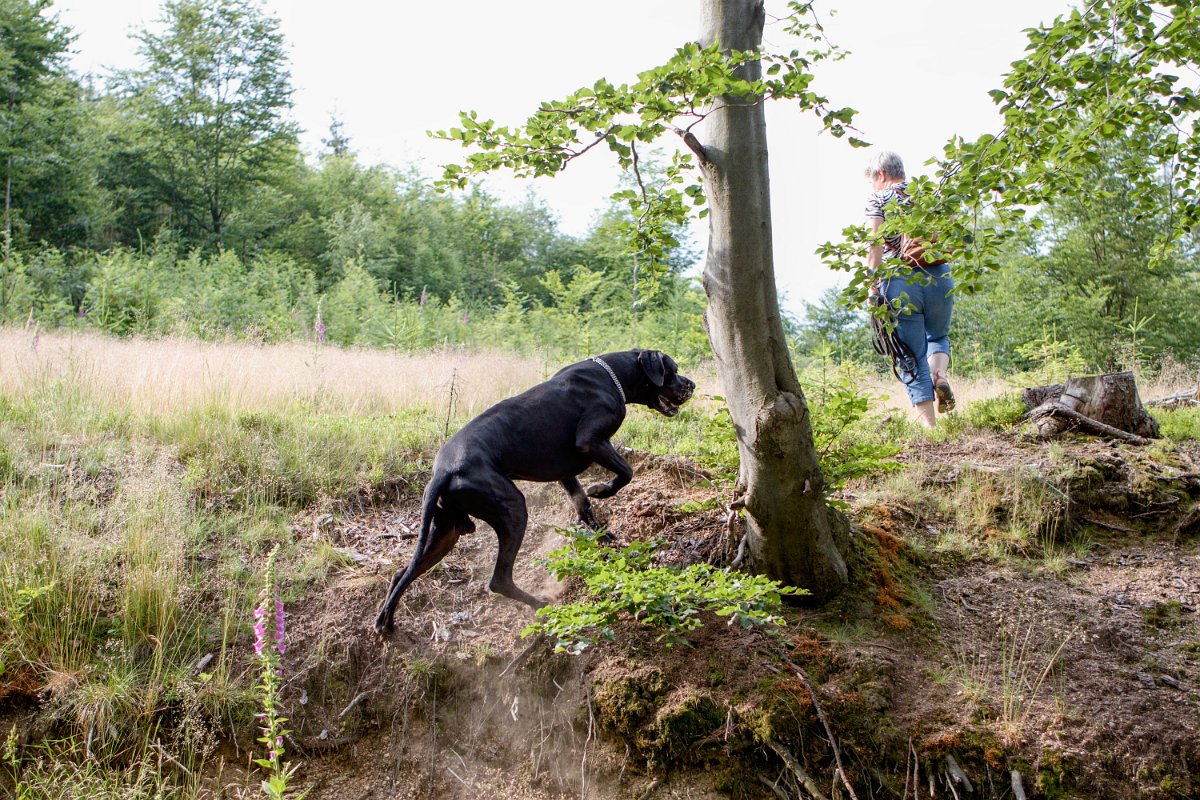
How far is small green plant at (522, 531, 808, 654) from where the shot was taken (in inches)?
135

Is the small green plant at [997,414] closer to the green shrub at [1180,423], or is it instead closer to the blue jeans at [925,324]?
the blue jeans at [925,324]

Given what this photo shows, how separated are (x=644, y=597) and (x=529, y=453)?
124cm

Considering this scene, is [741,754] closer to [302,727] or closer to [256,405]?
[302,727]

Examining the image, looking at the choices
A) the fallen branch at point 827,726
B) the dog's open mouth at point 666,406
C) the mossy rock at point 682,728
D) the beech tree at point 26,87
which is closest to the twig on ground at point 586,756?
the mossy rock at point 682,728

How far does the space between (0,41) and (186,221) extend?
24.3ft

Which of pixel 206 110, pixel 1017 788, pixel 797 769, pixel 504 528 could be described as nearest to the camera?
pixel 1017 788

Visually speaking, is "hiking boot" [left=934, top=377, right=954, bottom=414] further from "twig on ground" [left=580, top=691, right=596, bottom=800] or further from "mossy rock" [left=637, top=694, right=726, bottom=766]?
"twig on ground" [left=580, top=691, right=596, bottom=800]

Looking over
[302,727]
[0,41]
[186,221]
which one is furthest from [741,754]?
[186,221]

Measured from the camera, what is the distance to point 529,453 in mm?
4414

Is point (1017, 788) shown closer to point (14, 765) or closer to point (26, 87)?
point (14, 765)

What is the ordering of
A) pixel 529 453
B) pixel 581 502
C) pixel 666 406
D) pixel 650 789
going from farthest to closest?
1. pixel 666 406
2. pixel 581 502
3. pixel 529 453
4. pixel 650 789

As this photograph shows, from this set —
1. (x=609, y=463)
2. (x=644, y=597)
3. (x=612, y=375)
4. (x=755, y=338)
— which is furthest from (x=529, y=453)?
(x=755, y=338)

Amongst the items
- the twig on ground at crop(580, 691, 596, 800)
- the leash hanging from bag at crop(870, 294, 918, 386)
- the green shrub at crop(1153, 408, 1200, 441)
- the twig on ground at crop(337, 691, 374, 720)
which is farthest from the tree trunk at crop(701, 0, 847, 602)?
the green shrub at crop(1153, 408, 1200, 441)

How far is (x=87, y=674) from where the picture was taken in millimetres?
4066
